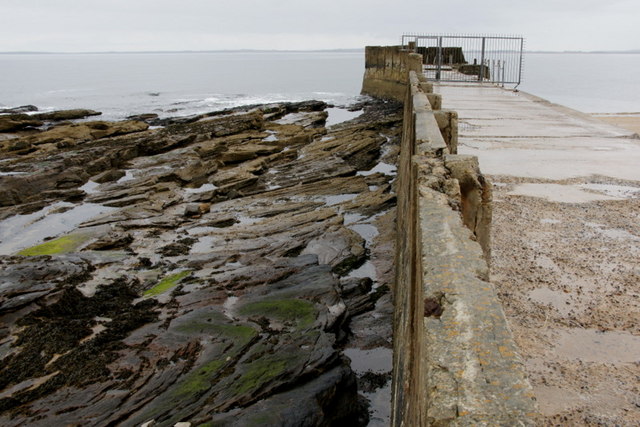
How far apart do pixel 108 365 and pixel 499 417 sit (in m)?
5.57

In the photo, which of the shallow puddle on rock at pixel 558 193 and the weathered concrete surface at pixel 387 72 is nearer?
the shallow puddle on rock at pixel 558 193

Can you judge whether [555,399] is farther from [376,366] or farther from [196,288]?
[196,288]

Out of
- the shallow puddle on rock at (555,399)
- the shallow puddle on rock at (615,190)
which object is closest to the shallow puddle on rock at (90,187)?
the shallow puddle on rock at (615,190)

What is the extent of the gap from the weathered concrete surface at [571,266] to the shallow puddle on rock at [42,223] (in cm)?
955

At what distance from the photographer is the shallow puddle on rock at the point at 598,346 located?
192 inches

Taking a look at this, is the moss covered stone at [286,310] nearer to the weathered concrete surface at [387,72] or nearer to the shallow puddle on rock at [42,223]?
the shallow puddle on rock at [42,223]

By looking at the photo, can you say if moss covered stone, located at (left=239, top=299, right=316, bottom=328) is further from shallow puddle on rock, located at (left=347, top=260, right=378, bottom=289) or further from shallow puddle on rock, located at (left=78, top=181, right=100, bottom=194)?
shallow puddle on rock, located at (left=78, top=181, right=100, bottom=194)

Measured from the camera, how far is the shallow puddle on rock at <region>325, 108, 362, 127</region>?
3145 centimetres

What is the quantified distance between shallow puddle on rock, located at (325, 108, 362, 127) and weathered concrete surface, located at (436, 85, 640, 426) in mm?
18316

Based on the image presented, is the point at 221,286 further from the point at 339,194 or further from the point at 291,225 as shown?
the point at 339,194

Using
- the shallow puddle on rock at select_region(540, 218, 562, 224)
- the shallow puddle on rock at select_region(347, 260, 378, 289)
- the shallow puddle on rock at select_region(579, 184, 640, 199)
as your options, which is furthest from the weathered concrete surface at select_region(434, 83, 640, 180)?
the shallow puddle on rock at select_region(347, 260, 378, 289)

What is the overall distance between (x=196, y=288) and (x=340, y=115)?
85.2ft

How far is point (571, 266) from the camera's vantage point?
21.6ft

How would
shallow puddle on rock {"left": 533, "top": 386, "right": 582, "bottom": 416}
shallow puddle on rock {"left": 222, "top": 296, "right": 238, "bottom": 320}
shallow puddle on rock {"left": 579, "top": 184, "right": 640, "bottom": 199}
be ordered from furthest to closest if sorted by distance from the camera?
shallow puddle on rock {"left": 579, "top": 184, "right": 640, "bottom": 199}, shallow puddle on rock {"left": 222, "top": 296, "right": 238, "bottom": 320}, shallow puddle on rock {"left": 533, "top": 386, "right": 582, "bottom": 416}
